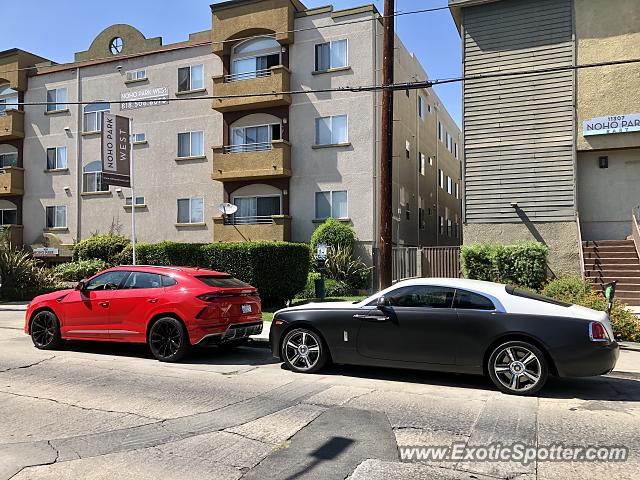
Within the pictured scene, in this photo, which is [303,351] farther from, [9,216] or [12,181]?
[9,216]

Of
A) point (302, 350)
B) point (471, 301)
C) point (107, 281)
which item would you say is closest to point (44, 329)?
point (107, 281)

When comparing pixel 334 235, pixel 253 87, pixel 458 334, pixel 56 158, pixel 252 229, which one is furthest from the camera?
pixel 56 158

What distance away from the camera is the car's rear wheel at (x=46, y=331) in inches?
400

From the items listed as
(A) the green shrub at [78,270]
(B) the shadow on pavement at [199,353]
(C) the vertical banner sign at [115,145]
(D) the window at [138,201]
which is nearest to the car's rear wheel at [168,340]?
(B) the shadow on pavement at [199,353]

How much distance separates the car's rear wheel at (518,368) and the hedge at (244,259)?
930 cm

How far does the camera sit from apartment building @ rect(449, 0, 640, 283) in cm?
1659

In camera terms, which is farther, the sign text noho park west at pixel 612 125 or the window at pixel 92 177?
the window at pixel 92 177

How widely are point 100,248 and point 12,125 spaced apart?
32.9 feet

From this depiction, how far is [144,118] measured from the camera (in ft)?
89.2

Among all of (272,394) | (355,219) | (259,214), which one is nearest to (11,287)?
(259,214)

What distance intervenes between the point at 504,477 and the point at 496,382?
2.72 metres

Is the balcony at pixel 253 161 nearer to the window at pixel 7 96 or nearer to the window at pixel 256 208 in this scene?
the window at pixel 256 208

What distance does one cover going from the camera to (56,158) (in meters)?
29.6

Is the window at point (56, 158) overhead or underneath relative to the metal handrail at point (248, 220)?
overhead
